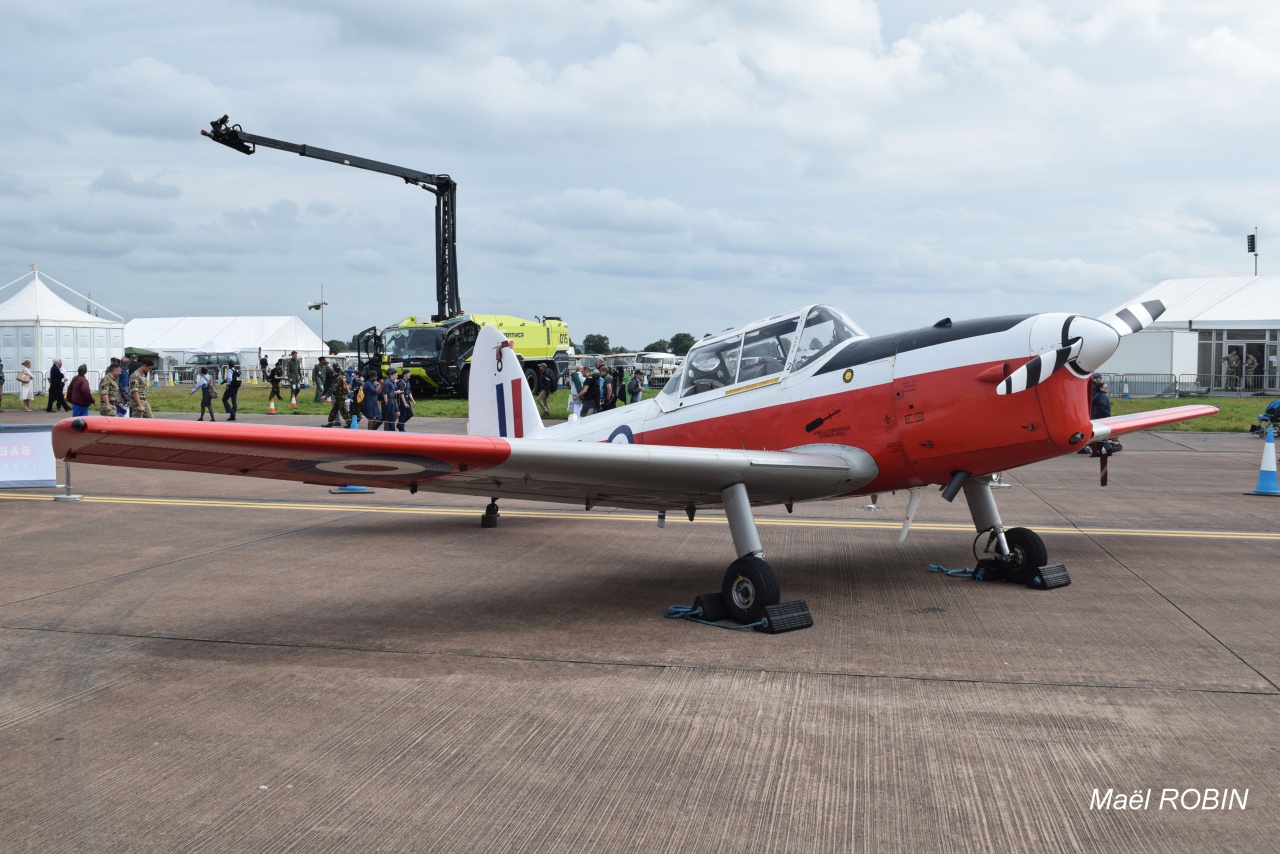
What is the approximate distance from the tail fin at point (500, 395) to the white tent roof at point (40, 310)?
37.9 m

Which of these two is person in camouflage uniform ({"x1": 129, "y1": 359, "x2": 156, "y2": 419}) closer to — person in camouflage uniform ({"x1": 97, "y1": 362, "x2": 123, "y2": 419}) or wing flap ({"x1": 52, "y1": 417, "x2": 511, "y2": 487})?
person in camouflage uniform ({"x1": 97, "y1": 362, "x2": 123, "y2": 419})

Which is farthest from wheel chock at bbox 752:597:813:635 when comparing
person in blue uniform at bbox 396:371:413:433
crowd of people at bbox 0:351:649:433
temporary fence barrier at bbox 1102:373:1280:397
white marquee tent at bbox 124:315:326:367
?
white marquee tent at bbox 124:315:326:367

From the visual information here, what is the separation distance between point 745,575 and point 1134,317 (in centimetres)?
363

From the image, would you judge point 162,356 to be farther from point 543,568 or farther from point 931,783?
point 931,783

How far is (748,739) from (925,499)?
32.2ft

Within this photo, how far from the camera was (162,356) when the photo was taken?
62156 millimetres

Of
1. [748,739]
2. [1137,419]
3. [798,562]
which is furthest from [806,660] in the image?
[1137,419]

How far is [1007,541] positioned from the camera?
8047 mm

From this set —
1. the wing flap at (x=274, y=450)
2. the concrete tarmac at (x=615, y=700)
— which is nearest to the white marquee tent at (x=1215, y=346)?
the concrete tarmac at (x=615, y=700)

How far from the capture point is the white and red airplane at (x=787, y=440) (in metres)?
5.82

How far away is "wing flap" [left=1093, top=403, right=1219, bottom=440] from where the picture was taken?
28.9ft

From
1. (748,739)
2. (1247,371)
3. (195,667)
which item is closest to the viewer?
(748,739)

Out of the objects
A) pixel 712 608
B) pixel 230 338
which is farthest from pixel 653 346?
pixel 712 608

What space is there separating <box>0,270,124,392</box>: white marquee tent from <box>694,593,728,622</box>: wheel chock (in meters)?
41.9
